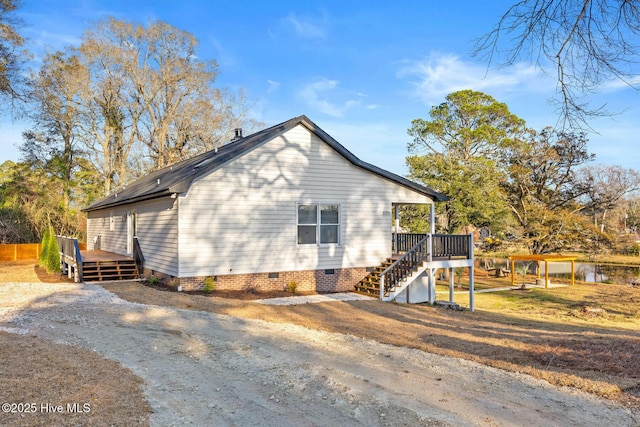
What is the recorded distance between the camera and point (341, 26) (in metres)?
13.1

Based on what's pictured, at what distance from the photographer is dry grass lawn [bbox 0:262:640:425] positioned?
5.54m

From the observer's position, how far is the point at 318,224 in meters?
15.1

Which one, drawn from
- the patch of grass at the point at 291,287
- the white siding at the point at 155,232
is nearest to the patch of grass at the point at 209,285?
the white siding at the point at 155,232

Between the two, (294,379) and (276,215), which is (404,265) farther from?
(294,379)

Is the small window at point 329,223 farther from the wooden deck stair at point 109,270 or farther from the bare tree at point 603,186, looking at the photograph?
the bare tree at point 603,186

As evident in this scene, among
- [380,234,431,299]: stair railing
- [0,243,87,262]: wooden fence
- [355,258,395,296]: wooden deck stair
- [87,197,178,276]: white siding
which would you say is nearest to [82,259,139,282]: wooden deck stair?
[87,197,178,276]: white siding

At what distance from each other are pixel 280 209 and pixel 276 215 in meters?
0.23

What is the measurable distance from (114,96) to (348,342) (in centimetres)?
3044

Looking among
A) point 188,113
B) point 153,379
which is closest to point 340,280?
point 153,379

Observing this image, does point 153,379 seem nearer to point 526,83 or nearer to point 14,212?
point 526,83

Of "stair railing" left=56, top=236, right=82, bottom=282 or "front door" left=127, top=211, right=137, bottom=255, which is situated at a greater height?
"front door" left=127, top=211, right=137, bottom=255

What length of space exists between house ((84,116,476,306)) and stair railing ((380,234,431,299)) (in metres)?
1.15

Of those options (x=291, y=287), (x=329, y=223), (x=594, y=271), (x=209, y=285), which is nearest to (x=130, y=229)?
(x=209, y=285)

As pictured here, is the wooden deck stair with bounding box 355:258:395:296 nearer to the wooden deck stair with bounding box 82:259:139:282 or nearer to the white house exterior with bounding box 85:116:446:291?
the white house exterior with bounding box 85:116:446:291
